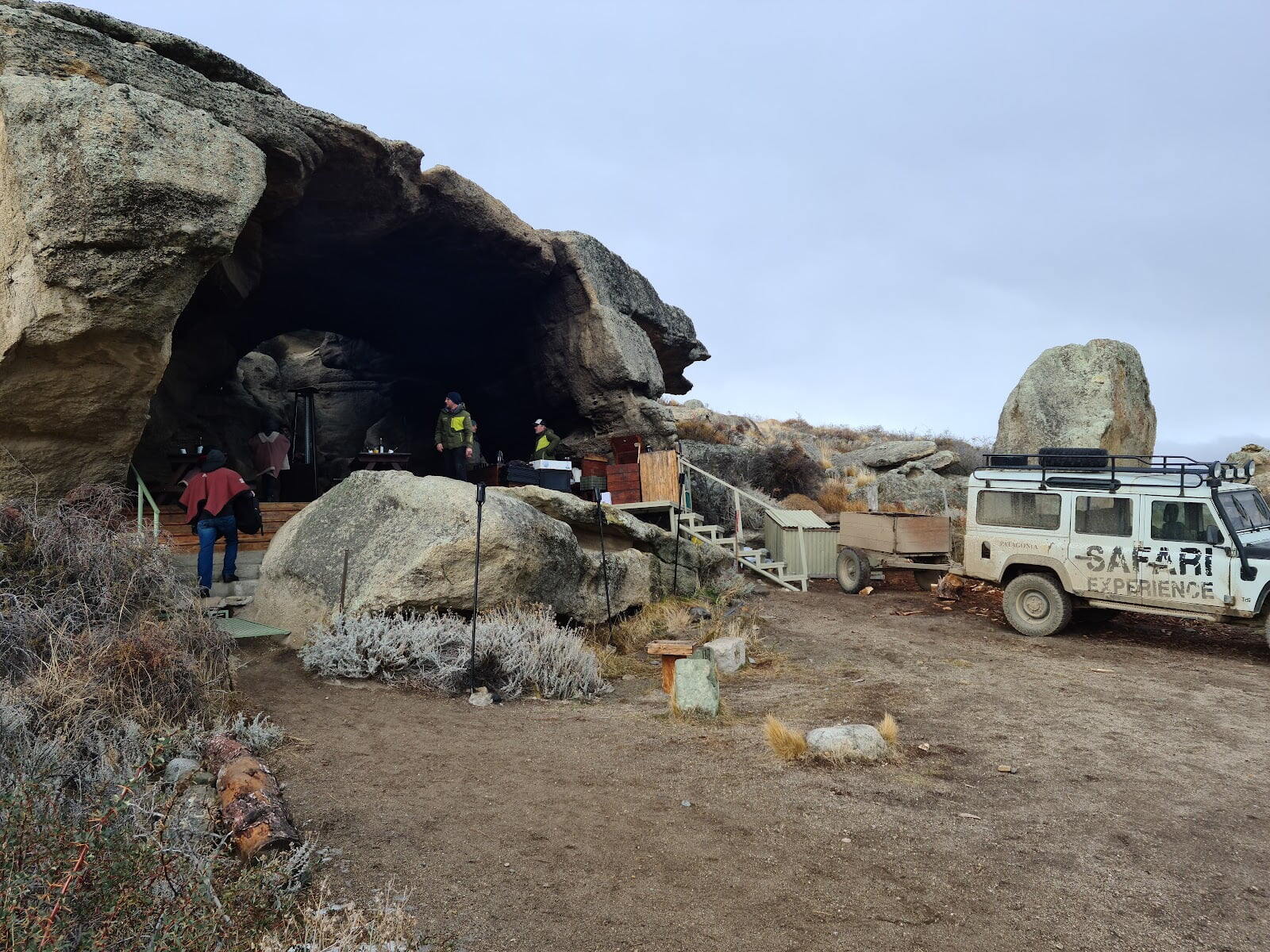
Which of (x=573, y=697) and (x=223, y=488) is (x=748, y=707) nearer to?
(x=573, y=697)

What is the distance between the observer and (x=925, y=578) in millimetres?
14617

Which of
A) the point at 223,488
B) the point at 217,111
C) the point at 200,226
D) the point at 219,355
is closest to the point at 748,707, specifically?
the point at 223,488

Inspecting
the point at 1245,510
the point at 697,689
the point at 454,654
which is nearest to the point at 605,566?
the point at 454,654

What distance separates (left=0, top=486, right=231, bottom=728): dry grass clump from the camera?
5387 millimetres

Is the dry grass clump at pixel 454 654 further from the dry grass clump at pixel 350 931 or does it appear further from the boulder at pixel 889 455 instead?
the boulder at pixel 889 455

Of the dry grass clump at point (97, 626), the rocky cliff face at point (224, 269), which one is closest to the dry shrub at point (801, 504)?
the rocky cliff face at point (224, 269)

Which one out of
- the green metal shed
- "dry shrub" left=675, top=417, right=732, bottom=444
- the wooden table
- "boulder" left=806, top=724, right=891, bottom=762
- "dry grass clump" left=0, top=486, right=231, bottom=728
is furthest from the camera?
"dry shrub" left=675, top=417, right=732, bottom=444

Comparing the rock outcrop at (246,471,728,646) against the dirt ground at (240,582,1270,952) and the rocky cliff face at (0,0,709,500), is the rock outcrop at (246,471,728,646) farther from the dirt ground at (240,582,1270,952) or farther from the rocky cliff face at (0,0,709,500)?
the rocky cliff face at (0,0,709,500)

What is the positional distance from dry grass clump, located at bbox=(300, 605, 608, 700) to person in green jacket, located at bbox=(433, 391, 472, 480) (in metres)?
5.90

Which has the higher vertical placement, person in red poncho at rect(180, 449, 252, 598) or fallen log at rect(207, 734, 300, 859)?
person in red poncho at rect(180, 449, 252, 598)

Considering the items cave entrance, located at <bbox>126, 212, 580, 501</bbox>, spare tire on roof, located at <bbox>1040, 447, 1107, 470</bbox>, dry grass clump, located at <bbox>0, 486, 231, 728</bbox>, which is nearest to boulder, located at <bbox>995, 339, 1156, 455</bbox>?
spare tire on roof, located at <bbox>1040, 447, 1107, 470</bbox>

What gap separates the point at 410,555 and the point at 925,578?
376 inches

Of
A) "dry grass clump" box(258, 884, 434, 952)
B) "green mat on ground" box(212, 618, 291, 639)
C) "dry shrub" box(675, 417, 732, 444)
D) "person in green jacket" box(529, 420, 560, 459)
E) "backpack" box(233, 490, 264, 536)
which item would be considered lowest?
"dry grass clump" box(258, 884, 434, 952)

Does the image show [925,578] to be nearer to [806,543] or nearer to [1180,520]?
[806,543]
